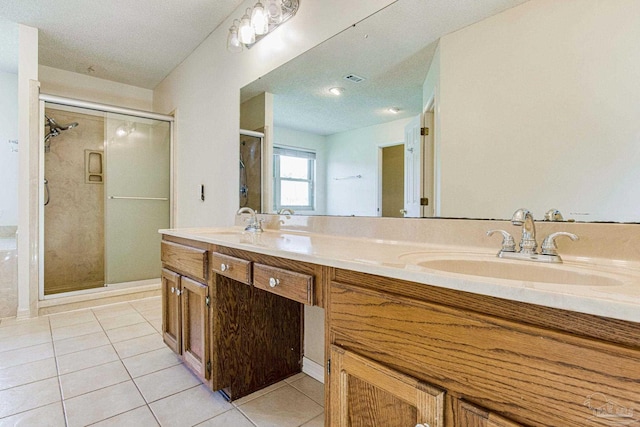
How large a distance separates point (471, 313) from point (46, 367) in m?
2.27

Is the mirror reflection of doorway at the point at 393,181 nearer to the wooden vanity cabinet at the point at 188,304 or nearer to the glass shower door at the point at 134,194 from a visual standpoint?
the wooden vanity cabinet at the point at 188,304

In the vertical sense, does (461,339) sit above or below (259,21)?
below

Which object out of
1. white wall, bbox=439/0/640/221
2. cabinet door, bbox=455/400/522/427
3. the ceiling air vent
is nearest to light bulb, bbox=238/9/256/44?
the ceiling air vent

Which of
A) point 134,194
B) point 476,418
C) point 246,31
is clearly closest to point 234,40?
point 246,31

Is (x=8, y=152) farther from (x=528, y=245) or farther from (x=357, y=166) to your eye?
(x=528, y=245)

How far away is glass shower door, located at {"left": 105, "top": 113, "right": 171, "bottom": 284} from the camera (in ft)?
10.8

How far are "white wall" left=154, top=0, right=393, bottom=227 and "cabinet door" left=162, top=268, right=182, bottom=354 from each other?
64 centimetres

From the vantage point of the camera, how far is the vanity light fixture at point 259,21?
1.85 m

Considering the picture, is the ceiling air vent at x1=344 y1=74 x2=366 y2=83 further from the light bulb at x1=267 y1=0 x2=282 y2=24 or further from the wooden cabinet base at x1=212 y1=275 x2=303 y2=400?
the wooden cabinet base at x1=212 y1=275 x2=303 y2=400

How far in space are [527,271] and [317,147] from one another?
3.99ft

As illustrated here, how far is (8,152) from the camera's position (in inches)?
129

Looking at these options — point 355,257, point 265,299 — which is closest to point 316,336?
point 265,299

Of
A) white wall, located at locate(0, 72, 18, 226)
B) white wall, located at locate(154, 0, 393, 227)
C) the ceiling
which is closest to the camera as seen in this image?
white wall, located at locate(154, 0, 393, 227)

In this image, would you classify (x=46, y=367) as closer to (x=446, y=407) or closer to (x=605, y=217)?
(x=446, y=407)
